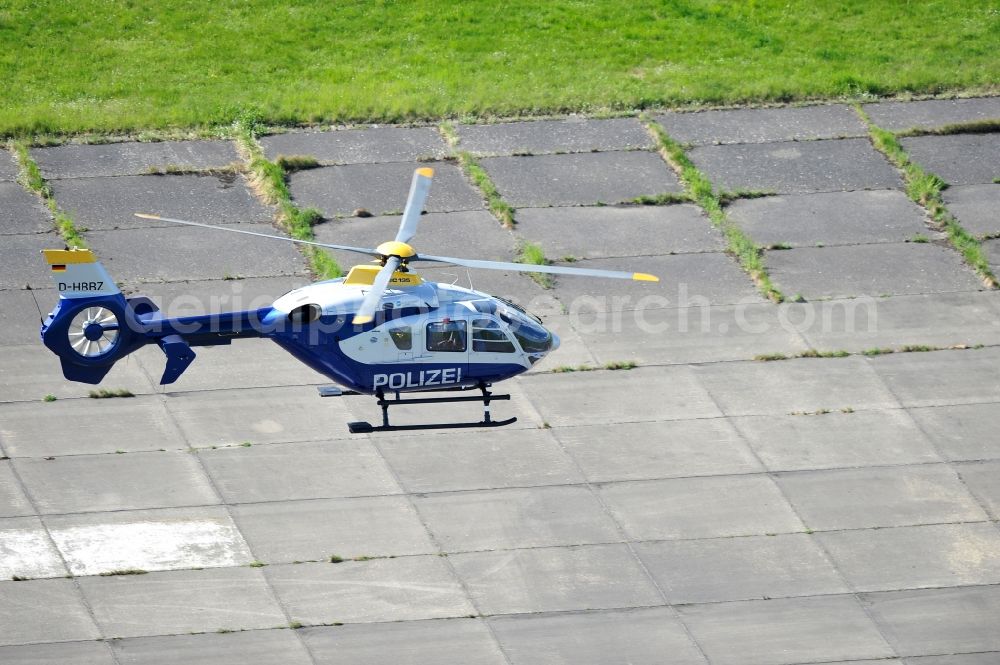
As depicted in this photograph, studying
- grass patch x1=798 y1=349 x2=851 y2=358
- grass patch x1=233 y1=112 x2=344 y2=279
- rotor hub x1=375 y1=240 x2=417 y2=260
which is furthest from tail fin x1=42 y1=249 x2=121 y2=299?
grass patch x1=798 y1=349 x2=851 y2=358

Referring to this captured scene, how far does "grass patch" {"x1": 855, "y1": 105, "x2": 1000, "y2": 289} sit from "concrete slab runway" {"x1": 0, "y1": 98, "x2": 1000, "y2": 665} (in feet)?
1.48

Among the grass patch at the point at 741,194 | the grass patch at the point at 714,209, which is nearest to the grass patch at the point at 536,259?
the grass patch at the point at 714,209

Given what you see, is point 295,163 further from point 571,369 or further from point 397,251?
point 397,251

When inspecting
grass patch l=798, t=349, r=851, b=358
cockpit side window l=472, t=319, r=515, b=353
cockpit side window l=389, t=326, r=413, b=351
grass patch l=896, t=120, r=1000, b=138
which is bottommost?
cockpit side window l=389, t=326, r=413, b=351

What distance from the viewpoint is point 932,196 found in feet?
156

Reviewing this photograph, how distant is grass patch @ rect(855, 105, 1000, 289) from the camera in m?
44.8

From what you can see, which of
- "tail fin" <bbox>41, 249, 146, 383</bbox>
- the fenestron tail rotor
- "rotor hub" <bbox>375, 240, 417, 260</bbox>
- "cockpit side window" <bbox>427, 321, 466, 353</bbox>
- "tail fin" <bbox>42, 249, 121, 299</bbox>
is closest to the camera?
the fenestron tail rotor

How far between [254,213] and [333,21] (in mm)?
12598

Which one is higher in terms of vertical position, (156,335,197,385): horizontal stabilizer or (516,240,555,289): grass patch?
(516,240,555,289): grass patch

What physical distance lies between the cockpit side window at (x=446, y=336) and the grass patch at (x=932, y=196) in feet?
→ 60.5

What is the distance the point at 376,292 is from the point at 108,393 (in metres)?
12.4

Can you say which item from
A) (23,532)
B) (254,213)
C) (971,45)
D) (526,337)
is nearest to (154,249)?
(254,213)

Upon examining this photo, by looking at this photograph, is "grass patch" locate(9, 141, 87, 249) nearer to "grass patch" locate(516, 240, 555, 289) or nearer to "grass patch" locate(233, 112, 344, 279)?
"grass patch" locate(233, 112, 344, 279)

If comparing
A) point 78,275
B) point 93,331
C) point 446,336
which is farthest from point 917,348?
point 78,275
